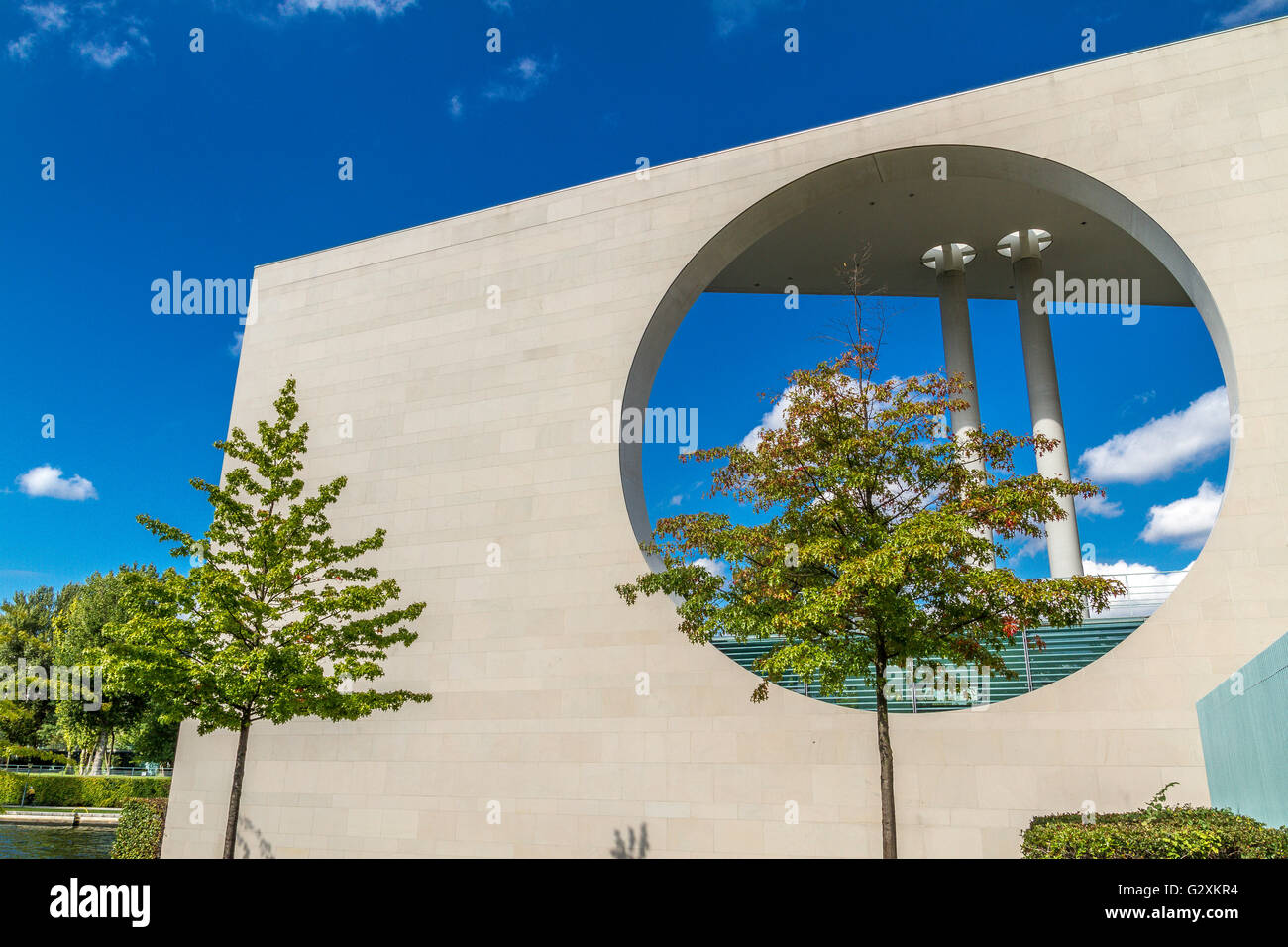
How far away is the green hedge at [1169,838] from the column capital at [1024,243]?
16.5 m

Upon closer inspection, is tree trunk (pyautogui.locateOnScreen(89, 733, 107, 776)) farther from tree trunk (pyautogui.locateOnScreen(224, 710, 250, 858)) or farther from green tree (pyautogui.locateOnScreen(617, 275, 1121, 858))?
green tree (pyautogui.locateOnScreen(617, 275, 1121, 858))

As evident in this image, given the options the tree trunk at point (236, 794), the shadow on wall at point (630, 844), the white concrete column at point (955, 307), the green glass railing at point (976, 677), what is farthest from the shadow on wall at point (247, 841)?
the white concrete column at point (955, 307)

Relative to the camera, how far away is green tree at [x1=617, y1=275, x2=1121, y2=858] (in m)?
8.52

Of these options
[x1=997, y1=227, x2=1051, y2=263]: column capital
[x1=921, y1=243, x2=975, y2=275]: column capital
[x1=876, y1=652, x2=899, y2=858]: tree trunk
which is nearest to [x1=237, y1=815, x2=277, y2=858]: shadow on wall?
[x1=876, y1=652, x2=899, y2=858]: tree trunk

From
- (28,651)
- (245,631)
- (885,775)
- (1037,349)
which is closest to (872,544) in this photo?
(885,775)

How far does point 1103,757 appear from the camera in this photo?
33.2 ft

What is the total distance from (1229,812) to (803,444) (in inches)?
208

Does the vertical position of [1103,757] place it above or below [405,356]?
below

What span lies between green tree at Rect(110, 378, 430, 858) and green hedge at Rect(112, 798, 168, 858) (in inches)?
150

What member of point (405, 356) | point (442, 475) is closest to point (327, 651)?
point (442, 475)

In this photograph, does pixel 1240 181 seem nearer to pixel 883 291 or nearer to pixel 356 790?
pixel 883 291

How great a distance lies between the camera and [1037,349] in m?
21.6

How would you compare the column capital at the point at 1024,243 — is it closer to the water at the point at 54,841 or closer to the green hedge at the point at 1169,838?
the green hedge at the point at 1169,838

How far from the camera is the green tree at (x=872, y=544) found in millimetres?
8523
